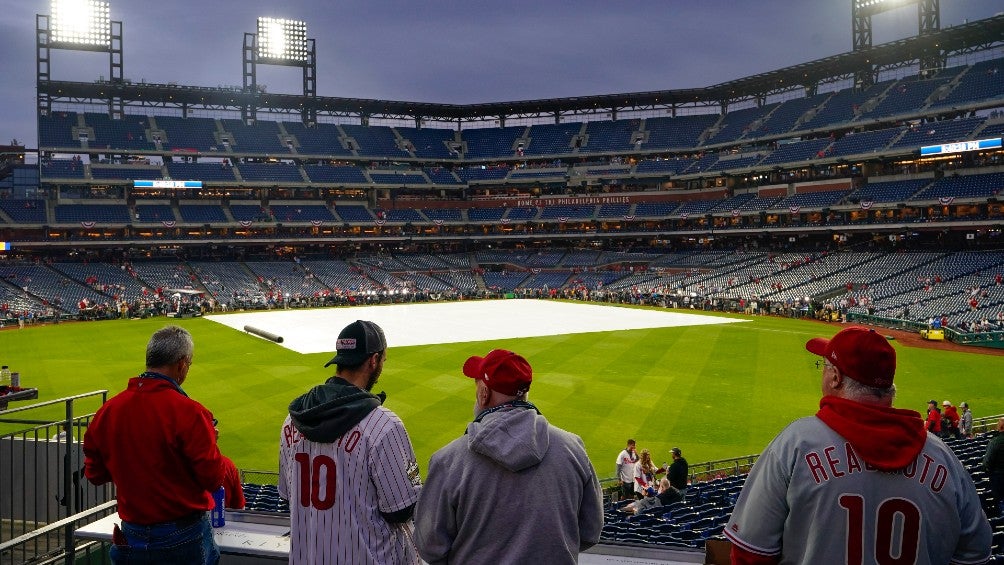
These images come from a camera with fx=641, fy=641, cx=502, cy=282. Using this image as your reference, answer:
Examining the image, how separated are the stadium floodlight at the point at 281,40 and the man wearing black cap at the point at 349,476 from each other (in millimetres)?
90821

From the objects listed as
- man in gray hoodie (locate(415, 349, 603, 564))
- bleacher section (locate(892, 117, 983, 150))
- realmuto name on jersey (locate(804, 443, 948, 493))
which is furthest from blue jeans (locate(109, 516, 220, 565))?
bleacher section (locate(892, 117, 983, 150))

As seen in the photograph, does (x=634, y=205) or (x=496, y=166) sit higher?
(x=496, y=166)

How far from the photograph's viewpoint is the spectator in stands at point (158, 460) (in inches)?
161

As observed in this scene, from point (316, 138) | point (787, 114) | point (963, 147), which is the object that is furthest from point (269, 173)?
point (963, 147)

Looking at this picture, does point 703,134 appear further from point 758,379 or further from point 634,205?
point 758,379

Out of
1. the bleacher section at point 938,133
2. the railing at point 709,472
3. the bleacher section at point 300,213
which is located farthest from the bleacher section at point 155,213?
the bleacher section at point 938,133

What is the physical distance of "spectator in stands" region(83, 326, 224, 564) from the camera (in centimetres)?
409

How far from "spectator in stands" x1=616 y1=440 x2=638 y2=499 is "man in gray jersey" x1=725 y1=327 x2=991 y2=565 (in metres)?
11.5

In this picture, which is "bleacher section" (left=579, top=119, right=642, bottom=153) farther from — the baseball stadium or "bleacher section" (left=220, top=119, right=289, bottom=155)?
Answer: "bleacher section" (left=220, top=119, right=289, bottom=155)

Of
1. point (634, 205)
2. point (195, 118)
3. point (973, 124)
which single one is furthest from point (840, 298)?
point (195, 118)

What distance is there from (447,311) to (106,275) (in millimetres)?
36350

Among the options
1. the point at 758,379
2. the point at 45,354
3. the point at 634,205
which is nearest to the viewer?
the point at 758,379

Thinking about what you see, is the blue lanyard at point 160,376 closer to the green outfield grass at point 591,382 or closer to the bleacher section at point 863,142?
the green outfield grass at point 591,382

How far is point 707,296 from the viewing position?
59.7 meters
